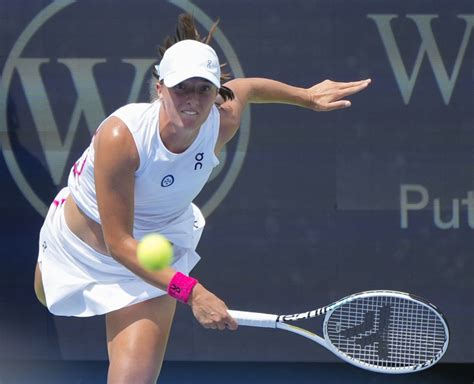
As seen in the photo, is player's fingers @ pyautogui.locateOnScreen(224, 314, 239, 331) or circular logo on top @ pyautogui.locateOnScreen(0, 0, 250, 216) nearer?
player's fingers @ pyautogui.locateOnScreen(224, 314, 239, 331)

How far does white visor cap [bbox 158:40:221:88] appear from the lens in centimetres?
320

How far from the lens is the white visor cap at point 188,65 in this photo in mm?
3195

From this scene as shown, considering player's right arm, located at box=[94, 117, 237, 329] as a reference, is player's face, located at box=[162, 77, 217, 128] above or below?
above

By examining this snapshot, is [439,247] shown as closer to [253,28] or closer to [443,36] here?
[443,36]

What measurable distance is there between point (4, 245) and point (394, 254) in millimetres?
1767

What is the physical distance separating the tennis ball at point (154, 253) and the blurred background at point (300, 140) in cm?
183

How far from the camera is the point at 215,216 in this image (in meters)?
5.00

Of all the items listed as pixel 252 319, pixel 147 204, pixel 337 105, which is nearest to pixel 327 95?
pixel 337 105

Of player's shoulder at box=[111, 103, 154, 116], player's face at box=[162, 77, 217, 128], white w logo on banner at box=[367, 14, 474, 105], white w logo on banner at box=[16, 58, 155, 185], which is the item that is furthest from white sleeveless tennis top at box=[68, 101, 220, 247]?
white w logo on banner at box=[367, 14, 474, 105]

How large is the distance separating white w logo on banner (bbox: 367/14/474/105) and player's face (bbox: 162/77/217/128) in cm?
180

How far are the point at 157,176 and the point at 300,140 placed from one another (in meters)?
1.67

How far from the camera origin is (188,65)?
320 cm

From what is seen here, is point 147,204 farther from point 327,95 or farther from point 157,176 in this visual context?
point 327,95

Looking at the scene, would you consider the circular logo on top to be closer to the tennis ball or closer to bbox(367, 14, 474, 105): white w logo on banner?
bbox(367, 14, 474, 105): white w logo on banner
